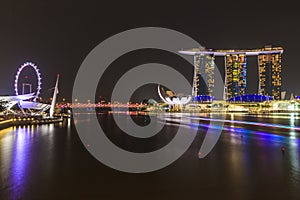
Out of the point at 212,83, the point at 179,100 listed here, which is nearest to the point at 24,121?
the point at 179,100

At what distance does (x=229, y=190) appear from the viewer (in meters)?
5.96

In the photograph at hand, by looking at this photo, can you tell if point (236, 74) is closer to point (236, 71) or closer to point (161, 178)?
point (236, 71)

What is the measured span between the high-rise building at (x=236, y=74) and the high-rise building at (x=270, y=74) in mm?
8858

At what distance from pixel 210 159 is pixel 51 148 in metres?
6.80

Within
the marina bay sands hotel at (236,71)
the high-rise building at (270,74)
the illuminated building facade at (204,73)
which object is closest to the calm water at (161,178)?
the marina bay sands hotel at (236,71)

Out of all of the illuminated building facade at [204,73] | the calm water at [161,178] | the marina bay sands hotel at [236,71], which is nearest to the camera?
the calm water at [161,178]

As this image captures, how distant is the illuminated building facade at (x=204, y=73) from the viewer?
127m

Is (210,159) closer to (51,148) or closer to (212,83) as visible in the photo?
(51,148)

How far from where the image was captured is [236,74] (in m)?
124

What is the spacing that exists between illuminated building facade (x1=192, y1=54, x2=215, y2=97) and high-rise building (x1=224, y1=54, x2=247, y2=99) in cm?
669

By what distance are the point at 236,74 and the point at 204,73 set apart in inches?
554

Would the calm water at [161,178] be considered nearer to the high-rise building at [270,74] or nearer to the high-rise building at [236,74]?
the high-rise building at [236,74]

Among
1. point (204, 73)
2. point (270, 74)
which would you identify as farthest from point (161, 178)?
point (270, 74)

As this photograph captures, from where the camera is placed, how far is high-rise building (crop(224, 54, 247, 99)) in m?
124
